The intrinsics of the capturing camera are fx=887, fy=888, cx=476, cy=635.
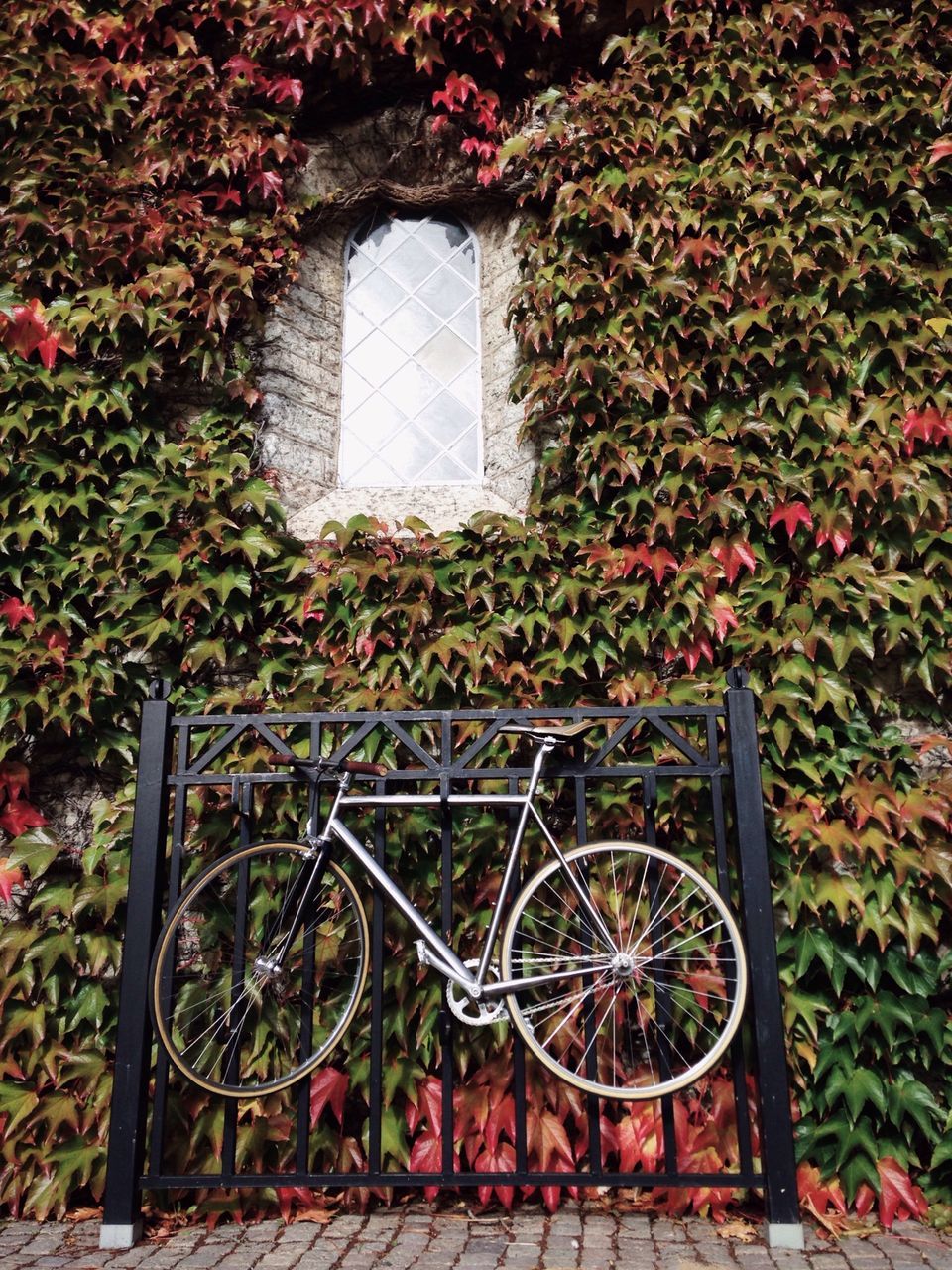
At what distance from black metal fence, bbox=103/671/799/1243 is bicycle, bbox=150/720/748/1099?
0.33 feet

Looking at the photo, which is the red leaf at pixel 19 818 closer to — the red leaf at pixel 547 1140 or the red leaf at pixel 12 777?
the red leaf at pixel 12 777

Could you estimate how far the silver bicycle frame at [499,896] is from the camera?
3062mm

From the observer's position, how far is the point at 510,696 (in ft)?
13.1

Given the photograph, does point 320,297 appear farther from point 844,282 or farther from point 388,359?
point 844,282

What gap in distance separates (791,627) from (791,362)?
4.37 ft

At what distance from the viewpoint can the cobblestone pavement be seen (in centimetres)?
288

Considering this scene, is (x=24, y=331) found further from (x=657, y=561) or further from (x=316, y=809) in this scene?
(x=657, y=561)

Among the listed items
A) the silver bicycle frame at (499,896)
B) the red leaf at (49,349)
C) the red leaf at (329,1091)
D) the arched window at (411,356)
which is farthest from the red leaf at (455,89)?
the red leaf at (329,1091)

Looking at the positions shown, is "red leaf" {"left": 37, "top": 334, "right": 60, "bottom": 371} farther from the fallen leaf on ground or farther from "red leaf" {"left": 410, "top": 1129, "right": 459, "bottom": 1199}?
the fallen leaf on ground

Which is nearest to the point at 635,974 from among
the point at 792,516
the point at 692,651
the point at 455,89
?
the point at 692,651

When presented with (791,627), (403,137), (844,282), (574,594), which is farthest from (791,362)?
(403,137)

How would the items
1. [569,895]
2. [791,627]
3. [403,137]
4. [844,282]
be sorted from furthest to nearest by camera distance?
[403,137], [844,282], [791,627], [569,895]

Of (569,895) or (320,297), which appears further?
(320,297)

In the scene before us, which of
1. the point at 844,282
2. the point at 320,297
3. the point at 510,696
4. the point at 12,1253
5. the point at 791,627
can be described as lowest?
the point at 12,1253
